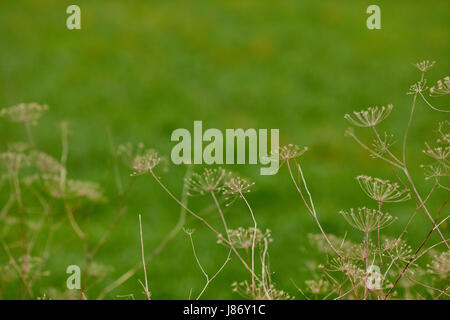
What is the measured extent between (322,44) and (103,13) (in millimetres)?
4879

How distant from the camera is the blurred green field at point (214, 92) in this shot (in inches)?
186

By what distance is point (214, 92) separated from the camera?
830cm

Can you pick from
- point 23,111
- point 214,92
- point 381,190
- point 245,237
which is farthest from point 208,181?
point 214,92

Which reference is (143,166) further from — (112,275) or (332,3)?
(332,3)

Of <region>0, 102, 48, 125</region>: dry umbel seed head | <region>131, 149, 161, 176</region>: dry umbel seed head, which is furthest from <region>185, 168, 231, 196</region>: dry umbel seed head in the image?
<region>0, 102, 48, 125</region>: dry umbel seed head

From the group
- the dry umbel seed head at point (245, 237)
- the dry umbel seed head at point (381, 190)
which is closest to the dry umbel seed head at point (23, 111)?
the dry umbel seed head at point (245, 237)

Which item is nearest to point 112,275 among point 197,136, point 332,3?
point 197,136

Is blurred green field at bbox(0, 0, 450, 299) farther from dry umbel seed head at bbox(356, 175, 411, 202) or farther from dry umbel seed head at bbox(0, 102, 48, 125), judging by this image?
dry umbel seed head at bbox(356, 175, 411, 202)

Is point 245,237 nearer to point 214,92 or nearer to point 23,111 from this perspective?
point 23,111

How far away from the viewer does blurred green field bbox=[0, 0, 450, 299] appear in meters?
4.72

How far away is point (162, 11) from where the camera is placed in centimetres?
1127

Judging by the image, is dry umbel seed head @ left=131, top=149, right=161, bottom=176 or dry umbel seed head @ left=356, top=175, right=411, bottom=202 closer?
dry umbel seed head @ left=356, top=175, right=411, bottom=202

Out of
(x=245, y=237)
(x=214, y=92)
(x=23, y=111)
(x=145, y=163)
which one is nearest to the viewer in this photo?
(x=245, y=237)
